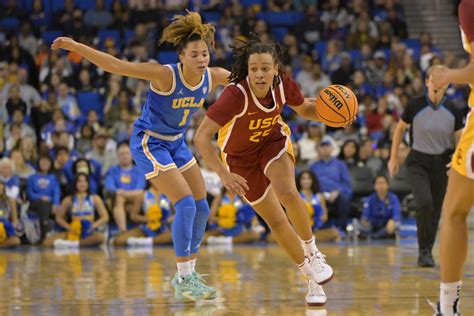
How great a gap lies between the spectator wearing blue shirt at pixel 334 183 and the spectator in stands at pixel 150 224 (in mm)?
2176

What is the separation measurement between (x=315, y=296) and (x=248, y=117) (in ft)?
4.23

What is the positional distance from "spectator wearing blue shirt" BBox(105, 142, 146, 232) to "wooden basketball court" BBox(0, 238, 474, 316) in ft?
4.60

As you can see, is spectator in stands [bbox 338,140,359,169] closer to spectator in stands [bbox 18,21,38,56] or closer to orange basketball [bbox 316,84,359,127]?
spectator in stands [bbox 18,21,38,56]

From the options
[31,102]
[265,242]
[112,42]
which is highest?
[112,42]

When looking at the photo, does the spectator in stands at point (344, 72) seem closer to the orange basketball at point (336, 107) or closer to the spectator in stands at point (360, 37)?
the spectator in stands at point (360, 37)

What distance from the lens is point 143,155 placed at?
6.80 metres

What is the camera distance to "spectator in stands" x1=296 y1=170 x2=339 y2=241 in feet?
39.1

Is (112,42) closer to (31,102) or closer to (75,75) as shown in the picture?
(75,75)

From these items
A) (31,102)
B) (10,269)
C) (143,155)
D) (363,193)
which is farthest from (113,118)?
(143,155)

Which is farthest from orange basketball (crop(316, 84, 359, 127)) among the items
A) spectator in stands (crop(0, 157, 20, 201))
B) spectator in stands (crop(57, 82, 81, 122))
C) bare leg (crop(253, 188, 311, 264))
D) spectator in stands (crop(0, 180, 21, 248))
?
spectator in stands (crop(57, 82, 81, 122))

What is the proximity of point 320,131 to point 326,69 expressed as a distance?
279 centimetres

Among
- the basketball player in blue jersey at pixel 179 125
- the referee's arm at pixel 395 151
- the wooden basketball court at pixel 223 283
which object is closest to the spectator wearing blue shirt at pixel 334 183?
the wooden basketball court at pixel 223 283

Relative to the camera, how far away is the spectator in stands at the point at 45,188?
11.9m

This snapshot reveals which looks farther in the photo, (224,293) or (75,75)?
(75,75)
